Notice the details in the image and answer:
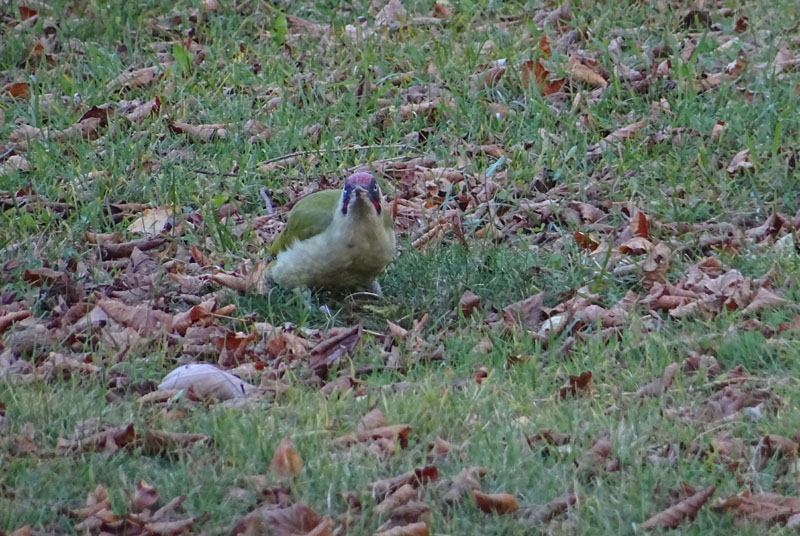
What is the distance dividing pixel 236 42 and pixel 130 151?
181cm

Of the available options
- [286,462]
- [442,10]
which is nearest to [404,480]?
[286,462]

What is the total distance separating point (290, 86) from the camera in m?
9.28

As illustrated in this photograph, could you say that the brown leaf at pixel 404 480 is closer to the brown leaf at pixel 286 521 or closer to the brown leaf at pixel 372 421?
the brown leaf at pixel 286 521

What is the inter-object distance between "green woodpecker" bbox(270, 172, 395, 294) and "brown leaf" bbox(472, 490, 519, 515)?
2.21 m

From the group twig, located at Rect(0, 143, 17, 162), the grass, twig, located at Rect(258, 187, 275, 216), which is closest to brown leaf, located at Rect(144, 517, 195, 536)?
the grass

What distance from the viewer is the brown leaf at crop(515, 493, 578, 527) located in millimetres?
4211

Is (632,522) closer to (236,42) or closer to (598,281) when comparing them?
(598,281)

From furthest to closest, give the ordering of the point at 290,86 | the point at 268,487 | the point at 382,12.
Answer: the point at 382,12 → the point at 290,86 → the point at 268,487

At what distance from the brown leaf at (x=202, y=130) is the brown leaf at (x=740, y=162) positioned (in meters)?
3.37

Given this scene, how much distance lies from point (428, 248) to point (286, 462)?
2.50 m

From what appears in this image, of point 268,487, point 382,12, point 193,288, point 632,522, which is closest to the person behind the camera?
point 632,522

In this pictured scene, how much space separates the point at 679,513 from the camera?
4156 millimetres

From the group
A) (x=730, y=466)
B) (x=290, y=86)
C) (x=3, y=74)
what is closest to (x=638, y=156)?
(x=290, y=86)

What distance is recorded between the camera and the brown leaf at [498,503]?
4.25 m
